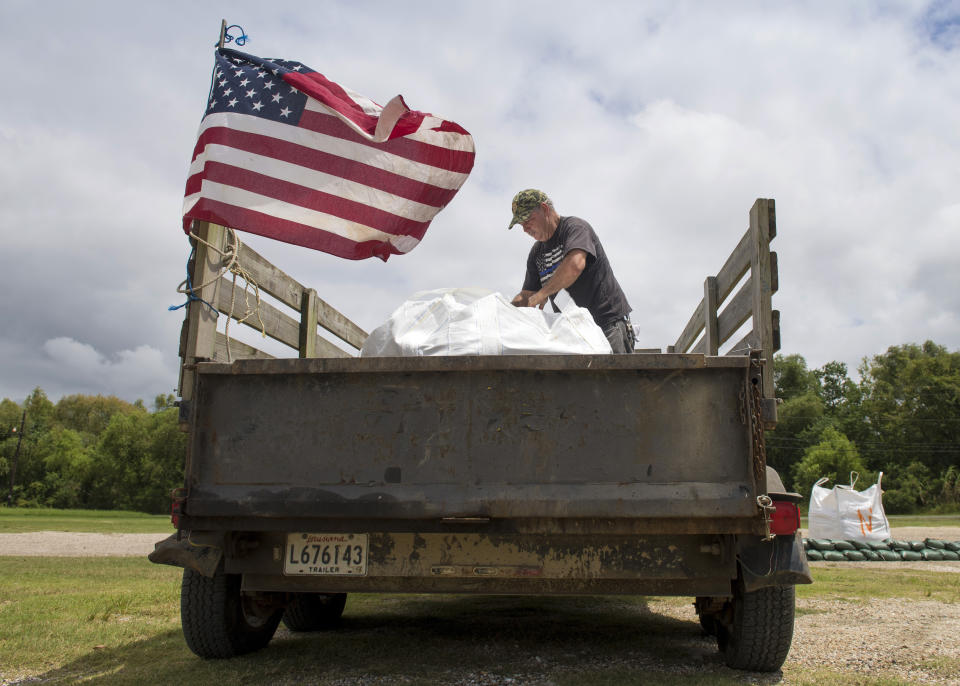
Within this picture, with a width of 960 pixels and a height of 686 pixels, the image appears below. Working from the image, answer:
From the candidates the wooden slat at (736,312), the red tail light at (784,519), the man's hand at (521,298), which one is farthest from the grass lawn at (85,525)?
the red tail light at (784,519)

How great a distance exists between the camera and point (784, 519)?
2842mm

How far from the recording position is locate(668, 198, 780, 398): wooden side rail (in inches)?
161

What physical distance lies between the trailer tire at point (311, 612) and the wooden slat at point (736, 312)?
3.07 meters

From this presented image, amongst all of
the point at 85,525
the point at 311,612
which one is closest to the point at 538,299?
the point at 311,612

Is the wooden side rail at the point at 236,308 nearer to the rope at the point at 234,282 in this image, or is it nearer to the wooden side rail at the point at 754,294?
the rope at the point at 234,282

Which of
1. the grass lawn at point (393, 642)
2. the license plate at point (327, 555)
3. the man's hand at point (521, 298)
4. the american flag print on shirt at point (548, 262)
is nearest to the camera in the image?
the license plate at point (327, 555)

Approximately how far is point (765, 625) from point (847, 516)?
10.1 metres

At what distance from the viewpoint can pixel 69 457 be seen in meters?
67.2

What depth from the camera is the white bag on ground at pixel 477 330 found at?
3248 mm

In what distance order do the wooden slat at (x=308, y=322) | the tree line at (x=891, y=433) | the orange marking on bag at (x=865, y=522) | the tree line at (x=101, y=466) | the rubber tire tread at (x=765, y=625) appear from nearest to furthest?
the rubber tire tread at (x=765, y=625), the wooden slat at (x=308, y=322), the orange marking on bag at (x=865, y=522), the tree line at (x=891, y=433), the tree line at (x=101, y=466)

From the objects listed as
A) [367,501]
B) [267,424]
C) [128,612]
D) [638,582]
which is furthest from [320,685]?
[128,612]

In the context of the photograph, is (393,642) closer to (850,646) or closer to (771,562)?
(771,562)

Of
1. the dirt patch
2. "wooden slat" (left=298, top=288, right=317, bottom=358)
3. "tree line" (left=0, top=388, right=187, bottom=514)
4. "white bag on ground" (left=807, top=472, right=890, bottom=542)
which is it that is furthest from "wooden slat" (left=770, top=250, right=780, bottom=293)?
"tree line" (left=0, top=388, right=187, bottom=514)

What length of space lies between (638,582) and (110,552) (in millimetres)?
10865
